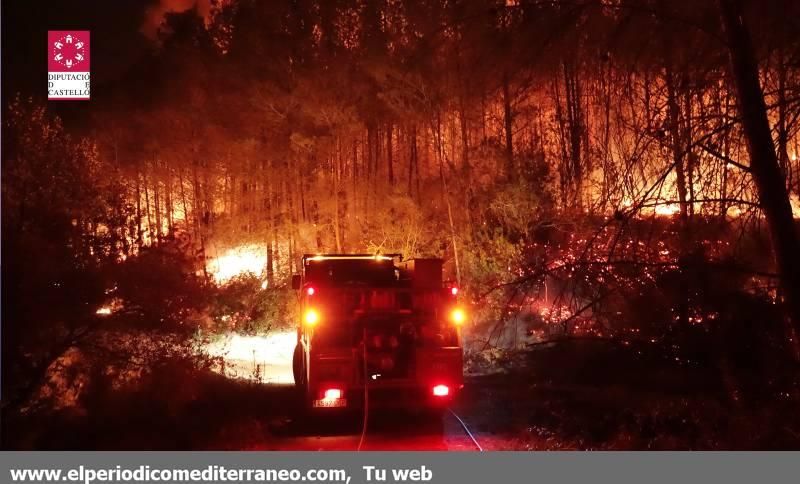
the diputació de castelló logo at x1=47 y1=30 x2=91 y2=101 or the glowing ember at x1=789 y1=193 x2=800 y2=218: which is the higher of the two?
the diputació de castelló logo at x1=47 y1=30 x2=91 y2=101

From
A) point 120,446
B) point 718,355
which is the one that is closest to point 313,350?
point 120,446

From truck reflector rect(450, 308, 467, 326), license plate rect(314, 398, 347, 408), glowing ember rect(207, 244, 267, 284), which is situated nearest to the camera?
license plate rect(314, 398, 347, 408)

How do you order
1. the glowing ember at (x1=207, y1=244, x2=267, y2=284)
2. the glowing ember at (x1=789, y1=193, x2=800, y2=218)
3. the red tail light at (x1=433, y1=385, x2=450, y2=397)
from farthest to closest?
the glowing ember at (x1=207, y1=244, x2=267, y2=284) → the red tail light at (x1=433, y1=385, x2=450, y2=397) → the glowing ember at (x1=789, y1=193, x2=800, y2=218)

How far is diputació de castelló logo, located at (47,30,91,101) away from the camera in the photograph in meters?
11.2

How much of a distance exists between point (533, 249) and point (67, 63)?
1083 centimetres

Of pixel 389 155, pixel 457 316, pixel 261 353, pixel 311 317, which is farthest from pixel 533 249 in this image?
pixel 389 155

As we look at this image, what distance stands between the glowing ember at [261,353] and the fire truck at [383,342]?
6.11 m

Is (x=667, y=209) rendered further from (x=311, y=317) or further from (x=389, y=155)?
(x=389, y=155)

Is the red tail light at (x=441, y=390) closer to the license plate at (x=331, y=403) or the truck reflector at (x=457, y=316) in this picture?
the truck reflector at (x=457, y=316)

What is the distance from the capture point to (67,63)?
446 inches

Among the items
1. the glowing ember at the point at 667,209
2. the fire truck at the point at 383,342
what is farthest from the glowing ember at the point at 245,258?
the glowing ember at the point at 667,209

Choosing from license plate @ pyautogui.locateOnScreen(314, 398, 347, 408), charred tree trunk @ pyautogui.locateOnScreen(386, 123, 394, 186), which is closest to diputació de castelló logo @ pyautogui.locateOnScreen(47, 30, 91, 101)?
license plate @ pyautogui.locateOnScreen(314, 398, 347, 408)

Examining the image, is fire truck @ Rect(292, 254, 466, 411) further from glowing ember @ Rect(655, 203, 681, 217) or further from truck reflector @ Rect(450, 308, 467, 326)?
glowing ember @ Rect(655, 203, 681, 217)

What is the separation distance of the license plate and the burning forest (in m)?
0.78
